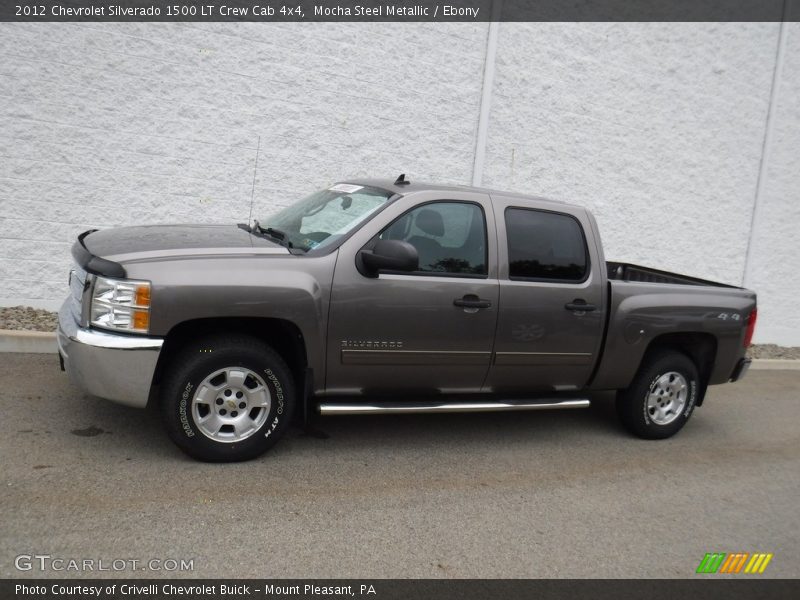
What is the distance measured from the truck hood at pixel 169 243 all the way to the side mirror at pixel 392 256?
23.2 inches

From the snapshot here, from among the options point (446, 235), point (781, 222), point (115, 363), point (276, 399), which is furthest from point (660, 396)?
point (781, 222)

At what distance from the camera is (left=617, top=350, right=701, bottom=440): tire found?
6.17m

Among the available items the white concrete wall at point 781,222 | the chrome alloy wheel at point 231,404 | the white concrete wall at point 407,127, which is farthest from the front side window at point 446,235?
the white concrete wall at point 781,222

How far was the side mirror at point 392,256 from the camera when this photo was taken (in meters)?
4.73

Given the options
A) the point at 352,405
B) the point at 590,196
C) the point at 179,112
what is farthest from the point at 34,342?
the point at 590,196

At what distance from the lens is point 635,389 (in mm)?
6148

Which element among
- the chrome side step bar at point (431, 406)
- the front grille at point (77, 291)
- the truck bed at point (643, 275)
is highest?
the truck bed at point (643, 275)

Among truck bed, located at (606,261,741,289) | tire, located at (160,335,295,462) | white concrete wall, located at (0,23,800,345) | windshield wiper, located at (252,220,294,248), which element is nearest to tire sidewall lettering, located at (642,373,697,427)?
truck bed, located at (606,261,741,289)

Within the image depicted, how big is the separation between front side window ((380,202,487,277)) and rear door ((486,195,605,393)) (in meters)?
0.17

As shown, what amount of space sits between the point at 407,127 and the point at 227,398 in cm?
521
